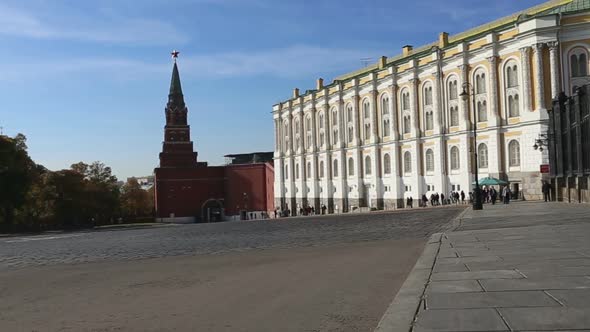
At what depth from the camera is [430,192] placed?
61094 millimetres

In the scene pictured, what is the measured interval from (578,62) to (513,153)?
902 centimetres

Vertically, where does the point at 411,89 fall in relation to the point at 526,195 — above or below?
above

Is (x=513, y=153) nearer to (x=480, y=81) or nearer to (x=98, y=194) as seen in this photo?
(x=480, y=81)

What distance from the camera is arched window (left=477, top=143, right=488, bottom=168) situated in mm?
54781

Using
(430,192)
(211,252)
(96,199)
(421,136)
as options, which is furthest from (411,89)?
(211,252)

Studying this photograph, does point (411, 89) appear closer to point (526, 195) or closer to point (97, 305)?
point (526, 195)

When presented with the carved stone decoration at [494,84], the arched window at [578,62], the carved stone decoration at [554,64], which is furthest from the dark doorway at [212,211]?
the arched window at [578,62]

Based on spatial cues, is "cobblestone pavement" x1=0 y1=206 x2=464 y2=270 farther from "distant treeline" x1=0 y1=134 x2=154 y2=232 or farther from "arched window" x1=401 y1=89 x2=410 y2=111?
"arched window" x1=401 y1=89 x2=410 y2=111

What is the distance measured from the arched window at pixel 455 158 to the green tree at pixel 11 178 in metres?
42.3

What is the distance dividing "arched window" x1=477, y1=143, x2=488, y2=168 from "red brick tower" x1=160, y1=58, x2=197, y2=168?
56.0 metres

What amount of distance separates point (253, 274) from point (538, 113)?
4382cm

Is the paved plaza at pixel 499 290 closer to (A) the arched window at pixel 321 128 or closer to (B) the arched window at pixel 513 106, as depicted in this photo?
(B) the arched window at pixel 513 106

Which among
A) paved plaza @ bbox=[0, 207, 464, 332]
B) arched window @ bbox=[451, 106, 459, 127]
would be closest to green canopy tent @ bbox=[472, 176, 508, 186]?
arched window @ bbox=[451, 106, 459, 127]

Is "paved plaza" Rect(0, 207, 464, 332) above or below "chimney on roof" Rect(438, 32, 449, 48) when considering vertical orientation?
below
